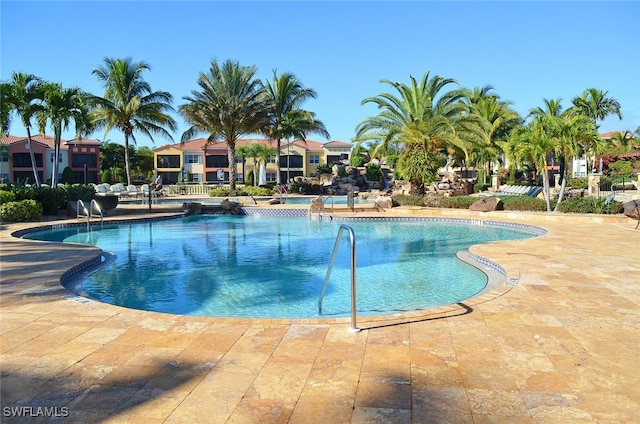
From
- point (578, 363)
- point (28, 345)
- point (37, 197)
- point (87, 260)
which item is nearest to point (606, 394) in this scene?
point (578, 363)

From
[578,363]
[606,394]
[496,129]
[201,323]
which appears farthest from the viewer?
[496,129]

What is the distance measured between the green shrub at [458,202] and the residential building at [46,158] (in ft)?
147

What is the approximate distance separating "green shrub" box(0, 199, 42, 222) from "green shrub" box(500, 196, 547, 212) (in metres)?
19.2

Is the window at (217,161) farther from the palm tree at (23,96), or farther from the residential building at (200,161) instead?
the palm tree at (23,96)

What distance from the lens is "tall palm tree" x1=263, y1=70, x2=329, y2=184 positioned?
121ft

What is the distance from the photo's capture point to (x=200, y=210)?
917 inches

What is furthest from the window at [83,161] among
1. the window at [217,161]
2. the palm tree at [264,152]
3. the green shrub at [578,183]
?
the green shrub at [578,183]

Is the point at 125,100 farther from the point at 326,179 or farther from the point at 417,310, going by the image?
the point at 417,310

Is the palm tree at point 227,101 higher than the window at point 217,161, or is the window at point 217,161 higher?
the palm tree at point 227,101

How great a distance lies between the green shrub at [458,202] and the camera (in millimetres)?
22672

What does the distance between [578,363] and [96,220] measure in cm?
1780

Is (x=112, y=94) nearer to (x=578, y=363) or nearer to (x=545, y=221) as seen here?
(x=545, y=221)

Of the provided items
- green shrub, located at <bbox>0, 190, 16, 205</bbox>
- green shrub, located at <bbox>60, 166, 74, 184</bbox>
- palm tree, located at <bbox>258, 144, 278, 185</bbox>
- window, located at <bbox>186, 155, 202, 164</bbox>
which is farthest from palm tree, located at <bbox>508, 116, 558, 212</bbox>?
window, located at <bbox>186, 155, 202, 164</bbox>

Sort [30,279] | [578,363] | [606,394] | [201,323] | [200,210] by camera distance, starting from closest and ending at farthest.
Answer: [606,394]
[578,363]
[201,323]
[30,279]
[200,210]
